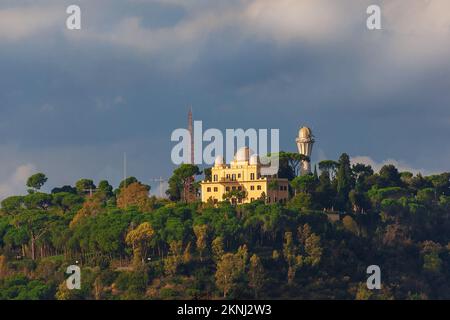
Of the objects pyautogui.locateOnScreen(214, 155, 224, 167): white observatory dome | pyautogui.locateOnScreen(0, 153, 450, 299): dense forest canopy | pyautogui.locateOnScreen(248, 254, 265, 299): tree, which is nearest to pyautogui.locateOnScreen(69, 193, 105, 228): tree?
pyautogui.locateOnScreen(0, 153, 450, 299): dense forest canopy

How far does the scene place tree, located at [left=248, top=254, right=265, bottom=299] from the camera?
176750mm

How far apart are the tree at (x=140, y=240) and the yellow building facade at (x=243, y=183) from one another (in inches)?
465

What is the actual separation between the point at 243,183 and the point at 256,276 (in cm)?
1721

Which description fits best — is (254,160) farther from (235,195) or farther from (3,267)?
(3,267)

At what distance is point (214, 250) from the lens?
18088 centimetres

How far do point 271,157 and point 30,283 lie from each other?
29993 millimetres

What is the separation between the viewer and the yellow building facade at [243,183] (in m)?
192

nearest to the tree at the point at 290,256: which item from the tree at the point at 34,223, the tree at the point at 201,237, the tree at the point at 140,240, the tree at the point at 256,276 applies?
the tree at the point at 256,276

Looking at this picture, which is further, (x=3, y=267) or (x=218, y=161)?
(x=218, y=161)

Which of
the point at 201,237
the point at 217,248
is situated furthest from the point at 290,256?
the point at 201,237
